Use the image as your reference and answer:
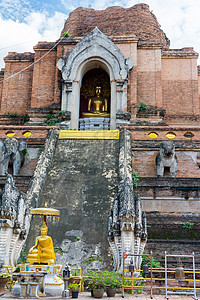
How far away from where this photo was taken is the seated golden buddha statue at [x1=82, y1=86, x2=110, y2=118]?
75.3 ft

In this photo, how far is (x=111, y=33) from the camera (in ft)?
81.4

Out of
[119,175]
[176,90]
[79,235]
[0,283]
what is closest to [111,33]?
[176,90]

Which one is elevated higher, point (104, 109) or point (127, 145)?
point (104, 109)

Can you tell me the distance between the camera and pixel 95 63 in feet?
71.7

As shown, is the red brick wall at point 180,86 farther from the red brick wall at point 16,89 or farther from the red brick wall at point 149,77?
the red brick wall at point 16,89

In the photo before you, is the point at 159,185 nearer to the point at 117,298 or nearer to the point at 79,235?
the point at 79,235

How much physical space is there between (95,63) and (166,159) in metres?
9.15

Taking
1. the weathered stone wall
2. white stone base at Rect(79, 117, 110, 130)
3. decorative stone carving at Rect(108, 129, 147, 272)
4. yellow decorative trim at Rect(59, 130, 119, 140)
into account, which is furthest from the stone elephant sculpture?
white stone base at Rect(79, 117, 110, 130)

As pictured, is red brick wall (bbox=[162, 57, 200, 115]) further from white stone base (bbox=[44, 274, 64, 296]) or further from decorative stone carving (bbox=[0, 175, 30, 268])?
white stone base (bbox=[44, 274, 64, 296])

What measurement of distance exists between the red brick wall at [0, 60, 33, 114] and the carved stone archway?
9.47 feet

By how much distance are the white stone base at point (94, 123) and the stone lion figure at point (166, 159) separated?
6.67 metres

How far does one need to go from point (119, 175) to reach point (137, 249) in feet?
12.4

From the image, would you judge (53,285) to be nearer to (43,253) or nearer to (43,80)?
(43,253)

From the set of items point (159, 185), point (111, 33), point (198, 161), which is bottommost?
point (159, 185)
